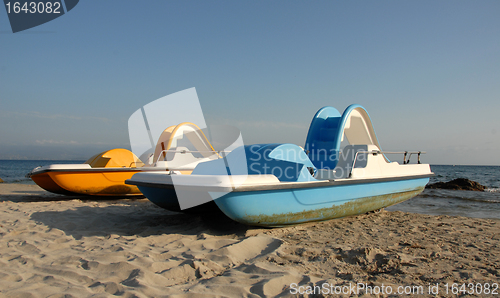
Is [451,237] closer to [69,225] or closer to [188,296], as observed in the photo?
[188,296]

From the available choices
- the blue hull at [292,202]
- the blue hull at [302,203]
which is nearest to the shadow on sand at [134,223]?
the blue hull at [292,202]

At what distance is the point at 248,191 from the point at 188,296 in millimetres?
1667

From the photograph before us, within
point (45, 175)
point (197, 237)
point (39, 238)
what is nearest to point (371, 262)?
point (197, 237)

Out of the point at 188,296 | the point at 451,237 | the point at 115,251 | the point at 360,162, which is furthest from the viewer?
the point at 360,162

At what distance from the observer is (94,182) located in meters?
7.97

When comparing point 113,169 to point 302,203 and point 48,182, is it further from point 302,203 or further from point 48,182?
point 302,203

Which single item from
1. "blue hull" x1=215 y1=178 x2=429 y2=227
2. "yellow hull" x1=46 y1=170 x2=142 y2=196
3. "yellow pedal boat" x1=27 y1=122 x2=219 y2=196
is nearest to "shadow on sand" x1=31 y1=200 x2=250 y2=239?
"blue hull" x1=215 y1=178 x2=429 y2=227

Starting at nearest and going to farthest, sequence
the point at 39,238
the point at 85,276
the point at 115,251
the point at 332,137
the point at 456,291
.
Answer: the point at 456,291
the point at 85,276
the point at 115,251
the point at 39,238
the point at 332,137

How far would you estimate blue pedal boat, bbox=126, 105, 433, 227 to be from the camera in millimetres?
3798

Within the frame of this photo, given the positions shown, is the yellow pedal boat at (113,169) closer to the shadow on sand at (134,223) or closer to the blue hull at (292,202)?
the shadow on sand at (134,223)

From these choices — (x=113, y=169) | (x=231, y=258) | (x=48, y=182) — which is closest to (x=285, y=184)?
(x=231, y=258)

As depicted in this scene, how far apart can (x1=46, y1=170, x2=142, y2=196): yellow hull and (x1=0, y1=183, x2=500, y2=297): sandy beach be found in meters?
2.75

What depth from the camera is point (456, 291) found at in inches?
94.2

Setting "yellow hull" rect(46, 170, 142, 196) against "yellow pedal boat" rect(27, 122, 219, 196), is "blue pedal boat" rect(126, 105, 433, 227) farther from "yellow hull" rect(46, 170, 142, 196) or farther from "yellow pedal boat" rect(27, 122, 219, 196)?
"yellow hull" rect(46, 170, 142, 196)
